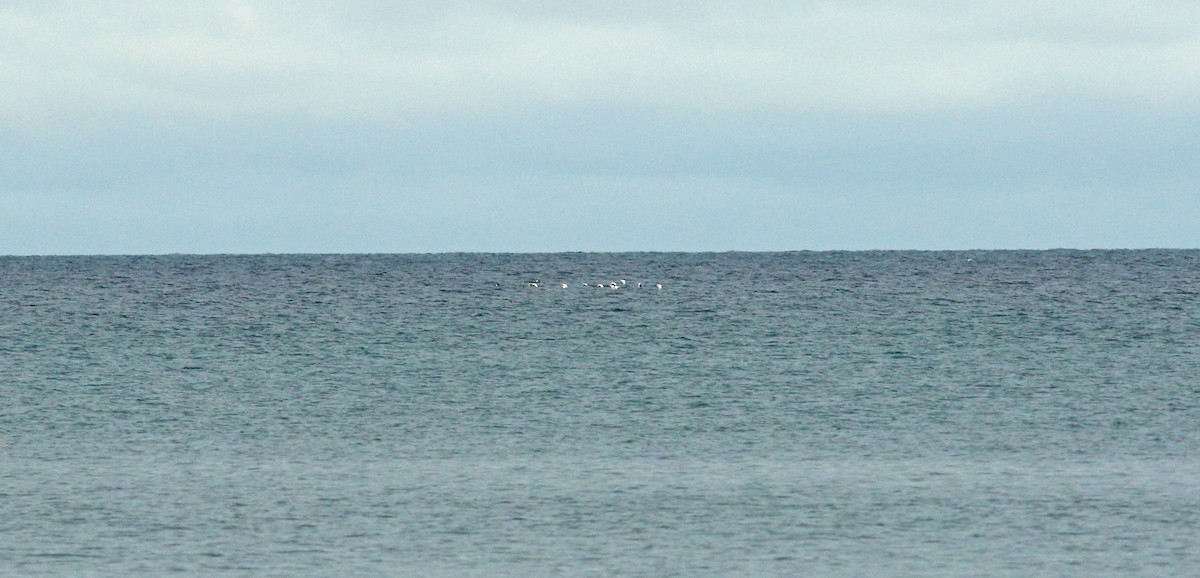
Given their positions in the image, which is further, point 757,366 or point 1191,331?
point 1191,331

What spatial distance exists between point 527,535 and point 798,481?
6378 millimetres

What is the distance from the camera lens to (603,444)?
3228cm

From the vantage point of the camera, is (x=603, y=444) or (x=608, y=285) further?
(x=608, y=285)

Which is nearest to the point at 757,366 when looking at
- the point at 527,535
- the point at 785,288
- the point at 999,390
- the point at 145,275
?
the point at 999,390

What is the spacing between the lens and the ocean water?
70.9ft

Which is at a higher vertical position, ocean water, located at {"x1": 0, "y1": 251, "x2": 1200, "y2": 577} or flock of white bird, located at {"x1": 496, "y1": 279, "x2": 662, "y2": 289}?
flock of white bird, located at {"x1": 496, "y1": 279, "x2": 662, "y2": 289}

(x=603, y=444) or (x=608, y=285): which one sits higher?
(x=608, y=285)

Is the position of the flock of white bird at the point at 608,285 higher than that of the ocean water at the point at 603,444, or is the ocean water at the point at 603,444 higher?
the flock of white bird at the point at 608,285

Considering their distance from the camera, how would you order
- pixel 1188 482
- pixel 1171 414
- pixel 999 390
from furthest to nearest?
pixel 999 390, pixel 1171 414, pixel 1188 482

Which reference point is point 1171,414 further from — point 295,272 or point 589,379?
point 295,272

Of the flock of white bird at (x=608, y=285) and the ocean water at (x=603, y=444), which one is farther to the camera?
the flock of white bird at (x=608, y=285)

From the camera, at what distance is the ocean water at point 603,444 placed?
2162 centimetres

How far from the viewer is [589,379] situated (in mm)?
46000

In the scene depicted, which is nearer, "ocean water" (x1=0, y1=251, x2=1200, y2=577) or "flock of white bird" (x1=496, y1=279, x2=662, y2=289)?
"ocean water" (x1=0, y1=251, x2=1200, y2=577)
